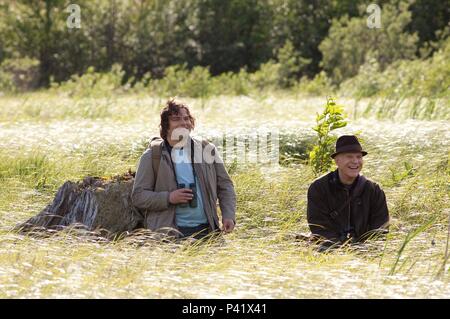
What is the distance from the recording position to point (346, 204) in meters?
6.44

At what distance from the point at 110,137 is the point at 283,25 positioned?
26.2 metres

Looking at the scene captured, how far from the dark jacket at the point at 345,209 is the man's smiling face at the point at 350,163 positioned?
0.30 feet

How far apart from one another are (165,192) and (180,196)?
13cm

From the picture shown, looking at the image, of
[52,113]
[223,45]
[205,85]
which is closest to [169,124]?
[52,113]

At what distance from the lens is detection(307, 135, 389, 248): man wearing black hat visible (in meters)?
6.41

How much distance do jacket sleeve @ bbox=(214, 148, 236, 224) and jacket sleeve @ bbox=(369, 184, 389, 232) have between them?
921 millimetres

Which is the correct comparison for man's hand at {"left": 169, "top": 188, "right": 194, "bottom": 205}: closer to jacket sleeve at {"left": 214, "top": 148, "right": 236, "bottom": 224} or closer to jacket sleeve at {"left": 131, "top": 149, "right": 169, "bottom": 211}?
jacket sleeve at {"left": 131, "top": 149, "right": 169, "bottom": 211}

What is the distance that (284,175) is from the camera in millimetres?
8562

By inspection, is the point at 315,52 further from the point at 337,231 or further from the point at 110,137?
the point at 337,231

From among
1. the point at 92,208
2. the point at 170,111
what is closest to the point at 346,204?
the point at 170,111

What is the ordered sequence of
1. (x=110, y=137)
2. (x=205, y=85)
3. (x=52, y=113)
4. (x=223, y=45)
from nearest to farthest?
(x=110, y=137)
(x=52, y=113)
(x=205, y=85)
(x=223, y=45)

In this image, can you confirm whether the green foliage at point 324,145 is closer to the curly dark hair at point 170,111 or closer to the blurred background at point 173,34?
the curly dark hair at point 170,111

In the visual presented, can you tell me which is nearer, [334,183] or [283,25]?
[334,183]

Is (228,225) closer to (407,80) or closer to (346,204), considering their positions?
(346,204)
